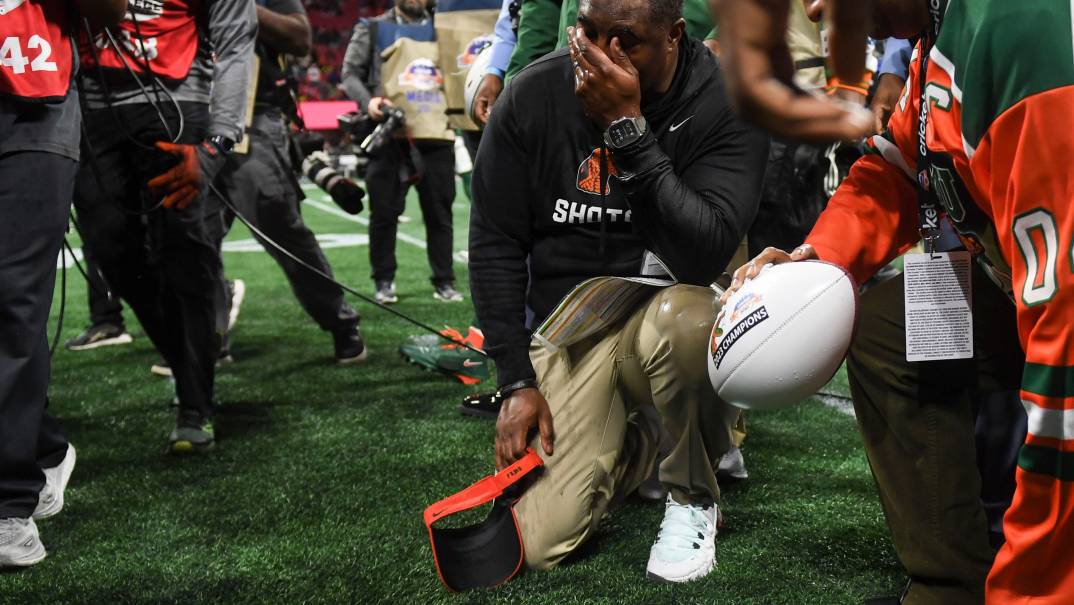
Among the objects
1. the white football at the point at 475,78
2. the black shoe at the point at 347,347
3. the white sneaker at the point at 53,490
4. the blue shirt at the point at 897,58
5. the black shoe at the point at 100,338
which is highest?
the blue shirt at the point at 897,58

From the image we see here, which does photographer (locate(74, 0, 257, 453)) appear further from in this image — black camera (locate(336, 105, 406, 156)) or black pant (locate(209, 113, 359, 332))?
black camera (locate(336, 105, 406, 156))

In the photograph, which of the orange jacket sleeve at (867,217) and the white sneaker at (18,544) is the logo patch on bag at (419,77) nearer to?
the white sneaker at (18,544)

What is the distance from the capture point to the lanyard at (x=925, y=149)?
4.61 feet

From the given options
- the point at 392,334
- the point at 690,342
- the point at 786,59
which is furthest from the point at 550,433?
the point at 392,334

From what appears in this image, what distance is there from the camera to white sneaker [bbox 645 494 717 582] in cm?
206

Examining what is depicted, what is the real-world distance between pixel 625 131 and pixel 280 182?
2536 millimetres

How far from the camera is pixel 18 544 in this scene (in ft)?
7.37

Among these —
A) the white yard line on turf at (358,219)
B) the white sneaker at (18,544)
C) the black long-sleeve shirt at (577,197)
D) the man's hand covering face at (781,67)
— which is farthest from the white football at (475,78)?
the white yard line on turf at (358,219)

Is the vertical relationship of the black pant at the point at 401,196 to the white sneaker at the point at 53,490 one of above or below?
below

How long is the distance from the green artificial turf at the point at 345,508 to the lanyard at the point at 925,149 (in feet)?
2.29

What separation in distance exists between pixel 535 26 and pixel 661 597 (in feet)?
6.09

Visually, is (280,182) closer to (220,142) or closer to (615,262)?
(220,142)

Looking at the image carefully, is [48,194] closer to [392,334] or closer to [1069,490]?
[1069,490]

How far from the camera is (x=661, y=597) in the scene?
198cm
